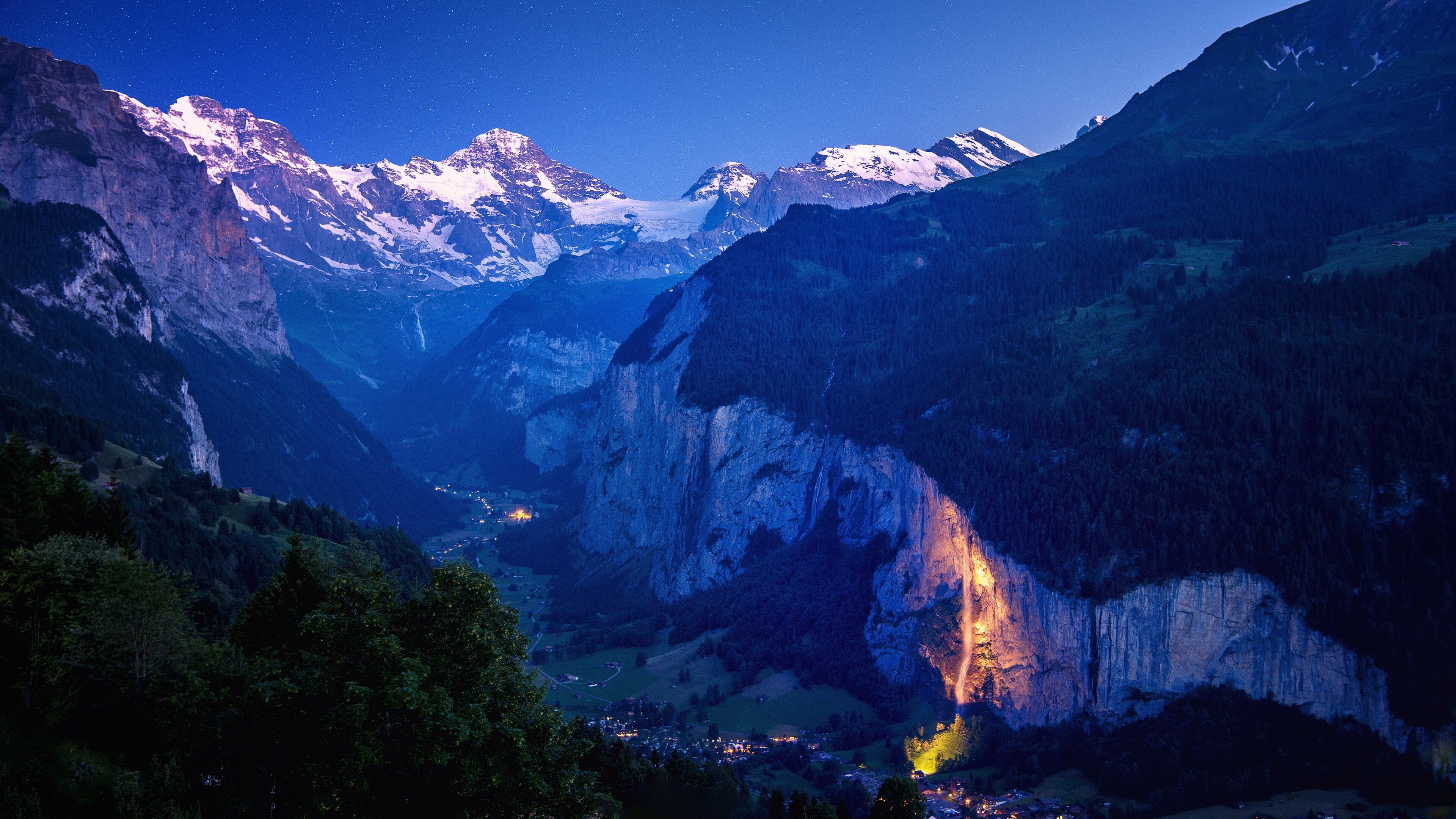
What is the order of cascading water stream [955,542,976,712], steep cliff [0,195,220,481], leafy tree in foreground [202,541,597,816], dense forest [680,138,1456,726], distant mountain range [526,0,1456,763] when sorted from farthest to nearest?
steep cliff [0,195,220,481] < cascading water stream [955,542,976,712] < distant mountain range [526,0,1456,763] < dense forest [680,138,1456,726] < leafy tree in foreground [202,541,597,816]

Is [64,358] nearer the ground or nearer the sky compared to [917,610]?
nearer the sky

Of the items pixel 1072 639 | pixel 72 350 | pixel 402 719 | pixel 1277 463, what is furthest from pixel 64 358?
pixel 1277 463

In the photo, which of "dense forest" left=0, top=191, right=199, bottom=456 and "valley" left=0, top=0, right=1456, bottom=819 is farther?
"dense forest" left=0, top=191, right=199, bottom=456

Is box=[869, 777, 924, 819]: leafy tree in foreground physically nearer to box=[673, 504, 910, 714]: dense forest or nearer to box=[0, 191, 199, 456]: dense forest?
box=[673, 504, 910, 714]: dense forest

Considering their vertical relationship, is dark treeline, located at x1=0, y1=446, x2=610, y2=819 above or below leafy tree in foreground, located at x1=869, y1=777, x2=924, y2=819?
above

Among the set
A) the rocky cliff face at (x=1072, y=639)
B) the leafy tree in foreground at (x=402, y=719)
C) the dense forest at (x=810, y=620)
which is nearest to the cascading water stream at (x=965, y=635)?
the rocky cliff face at (x=1072, y=639)

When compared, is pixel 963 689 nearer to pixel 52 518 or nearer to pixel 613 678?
pixel 613 678

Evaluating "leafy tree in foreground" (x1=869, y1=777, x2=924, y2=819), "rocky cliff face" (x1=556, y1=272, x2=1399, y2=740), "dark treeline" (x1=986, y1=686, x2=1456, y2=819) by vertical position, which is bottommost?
"dark treeline" (x1=986, y1=686, x2=1456, y2=819)

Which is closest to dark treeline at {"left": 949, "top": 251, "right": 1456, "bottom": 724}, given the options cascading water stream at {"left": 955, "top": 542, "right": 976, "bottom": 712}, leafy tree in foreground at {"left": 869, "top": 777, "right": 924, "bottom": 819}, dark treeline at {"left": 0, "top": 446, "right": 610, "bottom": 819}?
cascading water stream at {"left": 955, "top": 542, "right": 976, "bottom": 712}

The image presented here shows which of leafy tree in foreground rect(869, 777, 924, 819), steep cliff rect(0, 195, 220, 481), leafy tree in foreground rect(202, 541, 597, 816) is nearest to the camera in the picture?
leafy tree in foreground rect(202, 541, 597, 816)

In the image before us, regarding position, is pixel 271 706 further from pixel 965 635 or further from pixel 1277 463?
pixel 1277 463
